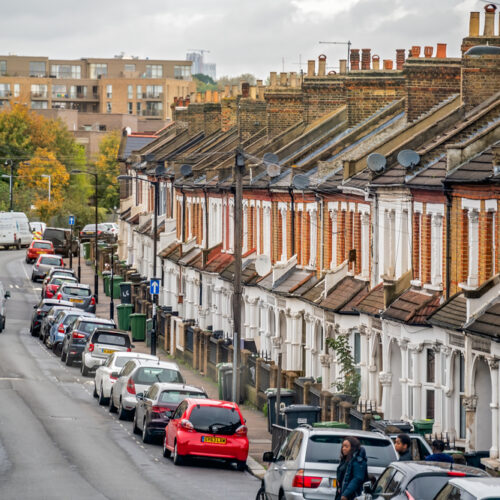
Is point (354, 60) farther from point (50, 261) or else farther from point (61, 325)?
point (50, 261)

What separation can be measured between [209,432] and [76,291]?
3980 centimetres

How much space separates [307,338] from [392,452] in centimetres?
2059

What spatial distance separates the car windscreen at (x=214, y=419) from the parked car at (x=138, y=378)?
24.6 feet

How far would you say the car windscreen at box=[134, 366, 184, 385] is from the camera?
37375 millimetres

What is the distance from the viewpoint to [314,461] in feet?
70.1

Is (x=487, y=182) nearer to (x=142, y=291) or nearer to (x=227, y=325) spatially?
(x=227, y=325)

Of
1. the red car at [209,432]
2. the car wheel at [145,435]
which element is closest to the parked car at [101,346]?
the car wheel at [145,435]

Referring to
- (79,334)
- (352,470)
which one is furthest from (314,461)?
(79,334)

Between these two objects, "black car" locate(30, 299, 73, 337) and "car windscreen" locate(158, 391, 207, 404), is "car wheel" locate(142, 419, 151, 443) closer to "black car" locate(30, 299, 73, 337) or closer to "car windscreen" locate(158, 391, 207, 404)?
"car windscreen" locate(158, 391, 207, 404)

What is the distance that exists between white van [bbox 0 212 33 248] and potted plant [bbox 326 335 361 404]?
72580mm

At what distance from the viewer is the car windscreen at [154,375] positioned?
37.4 meters

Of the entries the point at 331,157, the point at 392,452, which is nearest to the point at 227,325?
the point at 331,157

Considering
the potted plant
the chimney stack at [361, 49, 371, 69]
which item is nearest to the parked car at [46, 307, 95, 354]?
the chimney stack at [361, 49, 371, 69]

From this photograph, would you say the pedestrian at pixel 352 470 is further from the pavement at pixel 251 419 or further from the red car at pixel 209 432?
the pavement at pixel 251 419
